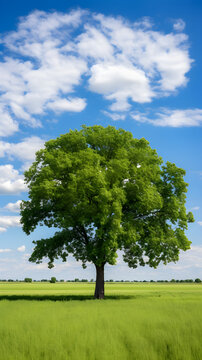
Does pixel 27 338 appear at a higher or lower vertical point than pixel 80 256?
lower

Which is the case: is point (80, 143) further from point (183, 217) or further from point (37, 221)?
point (183, 217)

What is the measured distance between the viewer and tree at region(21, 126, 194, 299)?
34.7 m

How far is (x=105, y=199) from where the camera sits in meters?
33.2

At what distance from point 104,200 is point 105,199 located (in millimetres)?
186

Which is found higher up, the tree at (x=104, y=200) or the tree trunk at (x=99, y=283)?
the tree at (x=104, y=200)

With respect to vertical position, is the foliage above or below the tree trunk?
above

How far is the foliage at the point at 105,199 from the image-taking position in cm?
3466

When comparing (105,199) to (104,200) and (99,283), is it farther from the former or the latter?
(99,283)

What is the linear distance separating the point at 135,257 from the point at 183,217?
23.8 feet

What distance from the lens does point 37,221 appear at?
4006 cm

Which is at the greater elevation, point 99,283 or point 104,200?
→ point 104,200

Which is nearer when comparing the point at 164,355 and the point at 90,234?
the point at 164,355

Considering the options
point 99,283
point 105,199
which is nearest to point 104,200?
point 105,199

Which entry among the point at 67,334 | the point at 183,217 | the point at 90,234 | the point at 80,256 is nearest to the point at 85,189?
the point at 90,234
